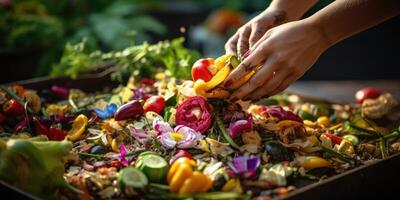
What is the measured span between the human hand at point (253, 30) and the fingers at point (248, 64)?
33cm

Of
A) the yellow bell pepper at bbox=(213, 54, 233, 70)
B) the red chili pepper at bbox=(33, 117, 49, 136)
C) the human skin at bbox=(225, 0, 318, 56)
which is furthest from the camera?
the human skin at bbox=(225, 0, 318, 56)

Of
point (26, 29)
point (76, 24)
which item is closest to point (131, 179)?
point (26, 29)

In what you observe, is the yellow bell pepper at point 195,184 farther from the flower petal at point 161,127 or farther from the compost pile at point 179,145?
the flower petal at point 161,127

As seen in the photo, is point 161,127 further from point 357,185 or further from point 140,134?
point 357,185

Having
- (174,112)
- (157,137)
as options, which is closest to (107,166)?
(157,137)

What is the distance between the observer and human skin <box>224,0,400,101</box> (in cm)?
182

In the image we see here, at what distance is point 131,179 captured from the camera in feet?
5.44

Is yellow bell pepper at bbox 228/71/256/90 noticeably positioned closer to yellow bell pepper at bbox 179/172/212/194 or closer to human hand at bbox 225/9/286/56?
human hand at bbox 225/9/286/56

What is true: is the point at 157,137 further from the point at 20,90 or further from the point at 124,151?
the point at 20,90

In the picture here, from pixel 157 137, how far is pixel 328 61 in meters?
3.68

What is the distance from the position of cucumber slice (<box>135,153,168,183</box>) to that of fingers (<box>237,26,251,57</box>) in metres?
0.65

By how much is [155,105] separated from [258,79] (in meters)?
0.49

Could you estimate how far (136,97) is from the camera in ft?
8.01

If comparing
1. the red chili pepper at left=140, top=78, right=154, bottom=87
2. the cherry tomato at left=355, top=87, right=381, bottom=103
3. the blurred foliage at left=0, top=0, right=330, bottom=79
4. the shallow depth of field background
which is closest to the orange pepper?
the red chili pepper at left=140, top=78, right=154, bottom=87
